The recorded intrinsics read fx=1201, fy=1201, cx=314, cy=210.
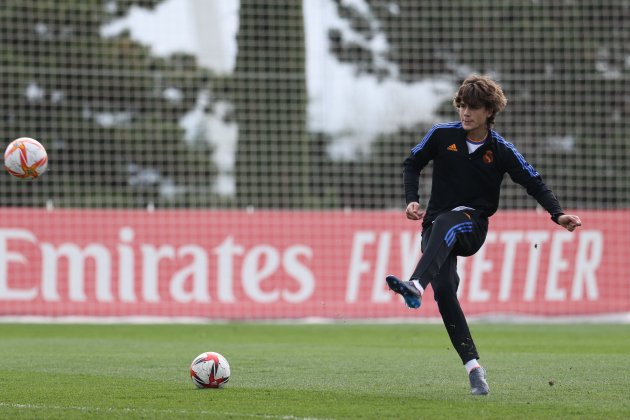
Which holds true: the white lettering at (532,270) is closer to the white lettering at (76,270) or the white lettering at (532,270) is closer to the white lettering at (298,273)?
the white lettering at (298,273)

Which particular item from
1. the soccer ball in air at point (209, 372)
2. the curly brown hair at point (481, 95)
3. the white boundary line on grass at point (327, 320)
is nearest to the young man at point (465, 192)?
the curly brown hair at point (481, 95)

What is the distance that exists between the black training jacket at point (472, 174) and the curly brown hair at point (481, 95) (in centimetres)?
26

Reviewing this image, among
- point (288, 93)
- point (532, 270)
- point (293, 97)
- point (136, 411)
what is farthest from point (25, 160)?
point (288, 93)

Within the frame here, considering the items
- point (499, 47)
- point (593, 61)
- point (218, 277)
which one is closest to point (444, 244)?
point (218, 277)

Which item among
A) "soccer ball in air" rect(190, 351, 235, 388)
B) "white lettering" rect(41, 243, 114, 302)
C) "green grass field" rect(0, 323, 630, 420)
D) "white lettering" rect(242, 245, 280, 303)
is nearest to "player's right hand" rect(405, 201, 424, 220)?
"green grass field" rect(0, 323, 630, 420)

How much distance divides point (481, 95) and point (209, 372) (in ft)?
9.07

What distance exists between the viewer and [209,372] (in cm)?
866

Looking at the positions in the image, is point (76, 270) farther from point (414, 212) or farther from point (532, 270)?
point (414, 212)

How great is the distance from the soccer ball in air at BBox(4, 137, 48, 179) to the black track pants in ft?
12.3

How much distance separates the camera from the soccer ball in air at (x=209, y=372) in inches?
341

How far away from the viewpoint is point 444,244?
8203mm

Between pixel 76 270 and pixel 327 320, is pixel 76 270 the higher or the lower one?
the higher one

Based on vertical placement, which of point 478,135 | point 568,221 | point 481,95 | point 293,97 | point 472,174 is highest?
point 293,97

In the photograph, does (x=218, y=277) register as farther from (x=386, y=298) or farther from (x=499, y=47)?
(x=499, y=47)
